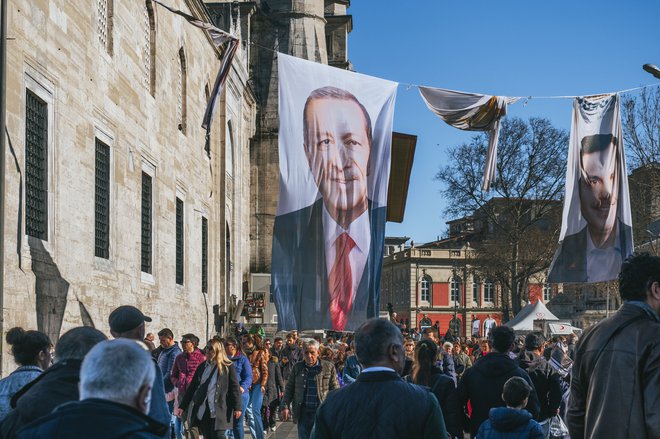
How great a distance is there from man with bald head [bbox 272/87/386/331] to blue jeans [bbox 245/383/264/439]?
7304 mm

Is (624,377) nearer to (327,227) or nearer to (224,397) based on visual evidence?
(327,227)

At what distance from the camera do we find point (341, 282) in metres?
8.95

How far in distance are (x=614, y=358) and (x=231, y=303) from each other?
3171 centimetres

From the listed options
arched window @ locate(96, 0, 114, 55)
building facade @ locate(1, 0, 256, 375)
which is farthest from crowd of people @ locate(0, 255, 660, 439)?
arched window @ locate(96, 0, 114, 55)

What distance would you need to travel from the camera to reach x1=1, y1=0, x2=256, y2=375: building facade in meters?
15.4

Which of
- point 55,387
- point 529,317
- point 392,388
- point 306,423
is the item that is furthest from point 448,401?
point 529,317

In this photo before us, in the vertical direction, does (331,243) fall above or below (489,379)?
above

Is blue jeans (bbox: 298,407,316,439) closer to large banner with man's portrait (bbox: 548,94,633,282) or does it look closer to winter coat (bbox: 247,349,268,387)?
large banner with man's portrait (bbox: 548,94,633,282)

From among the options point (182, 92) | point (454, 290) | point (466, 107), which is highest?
point (182, 92)

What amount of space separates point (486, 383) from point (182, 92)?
70.4ft

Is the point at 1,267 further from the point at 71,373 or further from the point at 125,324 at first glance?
the point at 71,373

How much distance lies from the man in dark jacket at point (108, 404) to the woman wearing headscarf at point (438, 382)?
19.8 feet

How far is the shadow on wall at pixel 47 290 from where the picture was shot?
15.8 meters

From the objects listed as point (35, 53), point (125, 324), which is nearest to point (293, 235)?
point (125, 324)
